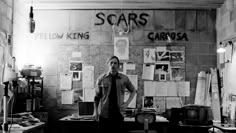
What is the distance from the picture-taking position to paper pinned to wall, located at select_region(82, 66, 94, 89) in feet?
23.2

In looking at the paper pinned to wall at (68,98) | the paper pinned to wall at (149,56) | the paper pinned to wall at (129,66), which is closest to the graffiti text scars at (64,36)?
the paper pinned to wall at (129,66)

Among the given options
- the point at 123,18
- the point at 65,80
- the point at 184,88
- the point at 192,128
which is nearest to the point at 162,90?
the point at 184,88

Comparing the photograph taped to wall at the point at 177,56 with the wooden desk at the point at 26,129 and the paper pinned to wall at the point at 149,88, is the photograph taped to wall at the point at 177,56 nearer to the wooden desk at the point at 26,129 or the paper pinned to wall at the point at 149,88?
the paper pinned to wall at the point at 149,88

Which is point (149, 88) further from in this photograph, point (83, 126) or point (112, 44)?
point (83, 126)

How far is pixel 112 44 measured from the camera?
7113 millimetres

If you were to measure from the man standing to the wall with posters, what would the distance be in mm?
1958

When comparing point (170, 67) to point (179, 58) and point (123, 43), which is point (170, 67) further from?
point (123, 43)

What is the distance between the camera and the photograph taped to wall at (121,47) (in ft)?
23.2

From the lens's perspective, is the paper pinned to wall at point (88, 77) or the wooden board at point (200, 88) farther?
the paper pinned to wall at point (88, 77)

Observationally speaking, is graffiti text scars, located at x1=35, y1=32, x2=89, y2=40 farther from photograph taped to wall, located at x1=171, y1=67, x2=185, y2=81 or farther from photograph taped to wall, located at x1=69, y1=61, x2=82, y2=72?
photograph taped to wall, located at x1=171, y1=67, x2=185, y2=81

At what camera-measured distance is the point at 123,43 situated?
7102 mm

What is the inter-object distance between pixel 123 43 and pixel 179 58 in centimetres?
120

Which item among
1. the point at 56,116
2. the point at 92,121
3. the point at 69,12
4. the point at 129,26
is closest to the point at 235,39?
the point at 129,26

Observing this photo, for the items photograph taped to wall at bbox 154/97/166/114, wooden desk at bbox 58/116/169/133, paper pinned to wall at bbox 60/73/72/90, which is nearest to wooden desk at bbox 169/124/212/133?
wooden desk at bbox 58/116/169/133
